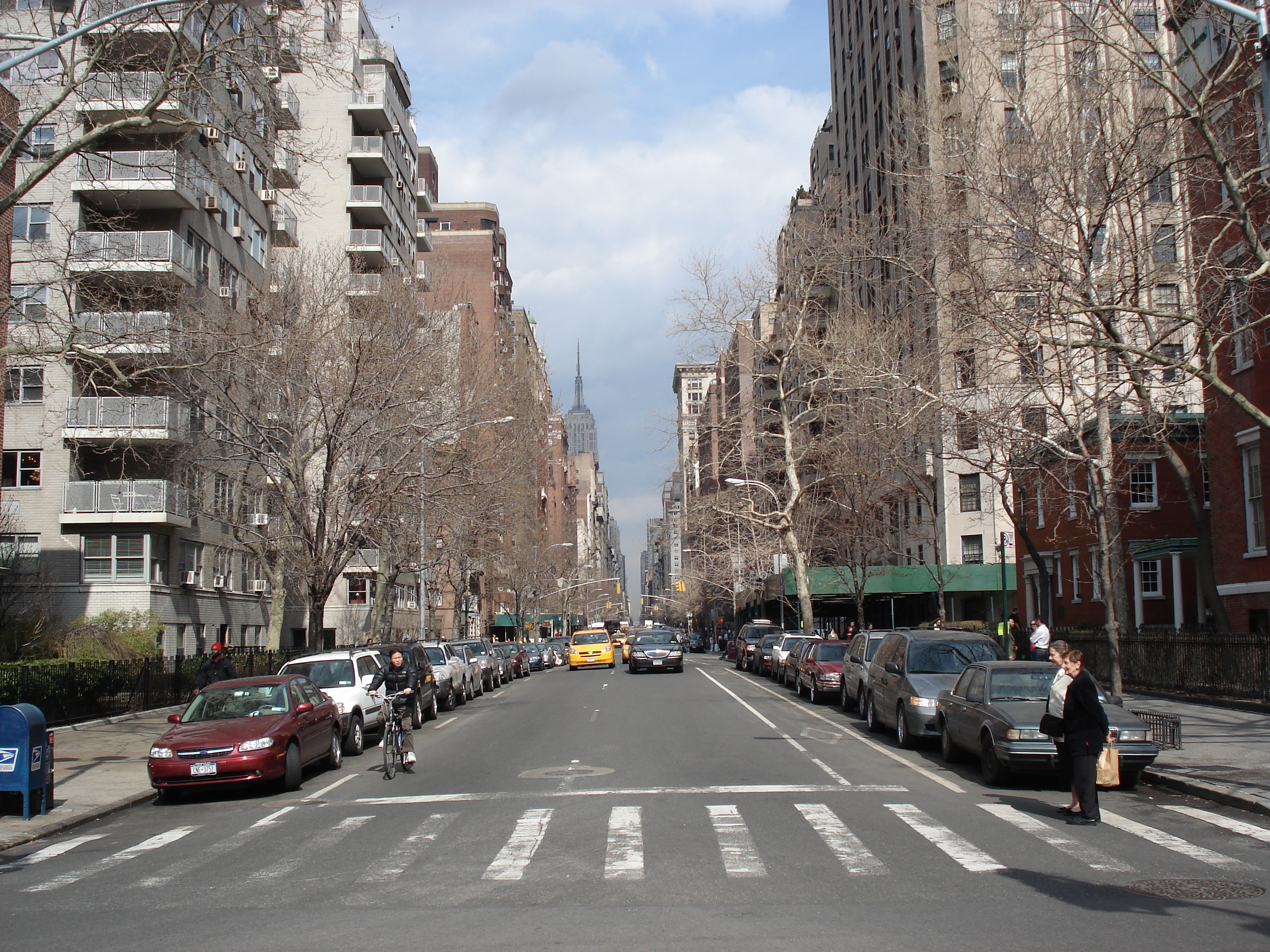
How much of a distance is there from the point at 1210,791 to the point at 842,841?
495cm

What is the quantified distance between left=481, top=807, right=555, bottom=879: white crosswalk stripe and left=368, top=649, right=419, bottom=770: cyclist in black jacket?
13.0 feet

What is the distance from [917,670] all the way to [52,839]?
1225cm

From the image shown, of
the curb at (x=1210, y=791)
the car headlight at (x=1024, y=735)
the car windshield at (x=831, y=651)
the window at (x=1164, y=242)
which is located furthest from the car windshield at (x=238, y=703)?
the car windshield at (x=831, y=651)

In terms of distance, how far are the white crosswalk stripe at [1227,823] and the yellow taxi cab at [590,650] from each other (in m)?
42.2

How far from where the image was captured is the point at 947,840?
974 cm

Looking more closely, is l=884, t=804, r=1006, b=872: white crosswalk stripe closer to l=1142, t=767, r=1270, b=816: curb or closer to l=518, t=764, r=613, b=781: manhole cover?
l=1142, t=767, r=1270, b=816: curb

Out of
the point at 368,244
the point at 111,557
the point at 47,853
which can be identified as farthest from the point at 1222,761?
the point at 368,244

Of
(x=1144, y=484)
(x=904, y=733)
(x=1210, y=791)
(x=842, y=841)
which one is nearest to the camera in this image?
(x=842, y=841)

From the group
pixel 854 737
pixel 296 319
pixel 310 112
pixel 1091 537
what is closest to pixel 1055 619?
pixel 1091 537

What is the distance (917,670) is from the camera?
695 inches

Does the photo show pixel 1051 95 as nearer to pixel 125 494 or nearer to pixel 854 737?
pixel 854 737

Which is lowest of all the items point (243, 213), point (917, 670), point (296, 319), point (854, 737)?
point (854, 737)

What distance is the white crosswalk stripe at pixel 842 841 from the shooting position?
868 centimetres

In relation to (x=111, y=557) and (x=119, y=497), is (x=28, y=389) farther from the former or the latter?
(x=111, y=557)
